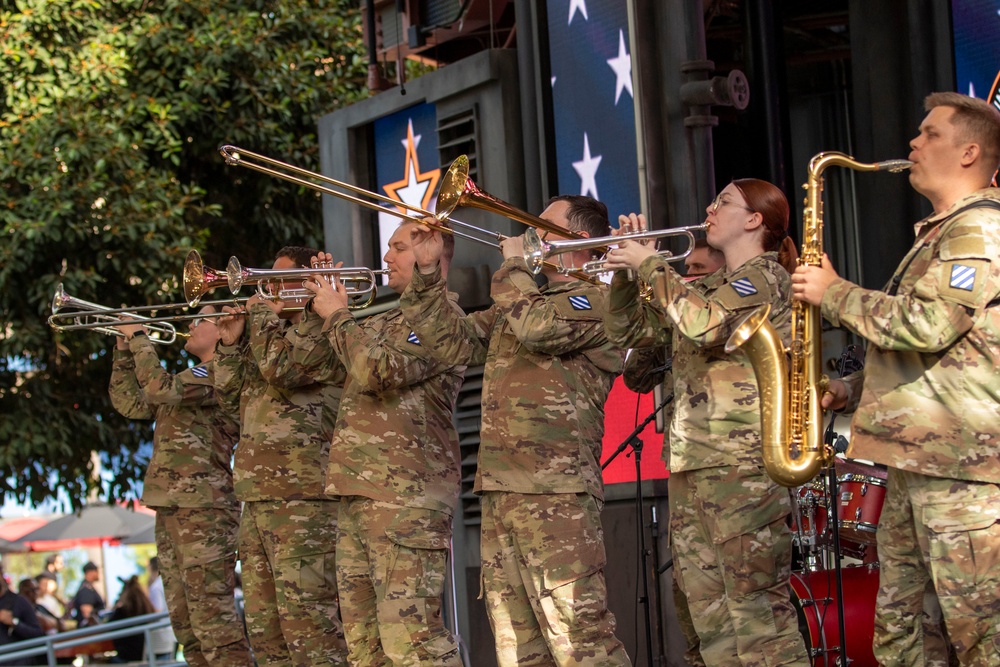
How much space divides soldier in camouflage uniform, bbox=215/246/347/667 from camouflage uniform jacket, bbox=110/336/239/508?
701mm

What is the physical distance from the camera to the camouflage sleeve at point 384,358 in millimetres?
5312

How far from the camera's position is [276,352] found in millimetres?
6191

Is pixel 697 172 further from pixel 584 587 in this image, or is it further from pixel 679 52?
pixel 584 587

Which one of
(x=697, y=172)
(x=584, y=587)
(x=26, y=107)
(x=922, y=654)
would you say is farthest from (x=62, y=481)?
(x=922, y=654)

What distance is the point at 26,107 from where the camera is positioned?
1074cm

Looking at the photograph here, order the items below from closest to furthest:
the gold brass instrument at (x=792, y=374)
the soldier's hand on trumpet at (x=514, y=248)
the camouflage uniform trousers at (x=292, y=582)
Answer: the gold brass instrument at (x=792, y=374) → the soldier's hand on trumpet at (x=514, y=248) → the camouflage uniform trousers at (x=292, y=582)

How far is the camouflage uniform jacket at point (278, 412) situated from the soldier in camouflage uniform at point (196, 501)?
513 mm

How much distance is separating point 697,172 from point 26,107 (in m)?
6.35

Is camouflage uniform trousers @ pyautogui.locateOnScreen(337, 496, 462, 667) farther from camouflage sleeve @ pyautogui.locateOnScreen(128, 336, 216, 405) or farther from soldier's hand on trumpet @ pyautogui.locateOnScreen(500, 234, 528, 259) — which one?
camouflage sleeve @ pyautogui.locateOnScreen(128, 336, 216, 405)

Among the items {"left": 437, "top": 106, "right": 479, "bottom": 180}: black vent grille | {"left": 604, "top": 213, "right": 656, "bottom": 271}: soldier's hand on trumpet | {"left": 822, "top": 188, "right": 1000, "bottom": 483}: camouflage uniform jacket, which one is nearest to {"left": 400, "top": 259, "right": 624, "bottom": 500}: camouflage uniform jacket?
{"left": 604, "top": 213, "right": 656, "bottom": 271}: soldier's hand on trumpet

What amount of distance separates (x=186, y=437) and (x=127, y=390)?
0.56 m

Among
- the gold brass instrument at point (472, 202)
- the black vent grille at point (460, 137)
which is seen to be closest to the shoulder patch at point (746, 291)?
the gold brass instrument at point (472, 202)

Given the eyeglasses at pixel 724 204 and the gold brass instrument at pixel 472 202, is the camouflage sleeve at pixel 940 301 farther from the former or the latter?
the gold brass instrument at pixel 472 202

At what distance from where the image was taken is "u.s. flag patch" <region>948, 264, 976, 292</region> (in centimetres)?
374
